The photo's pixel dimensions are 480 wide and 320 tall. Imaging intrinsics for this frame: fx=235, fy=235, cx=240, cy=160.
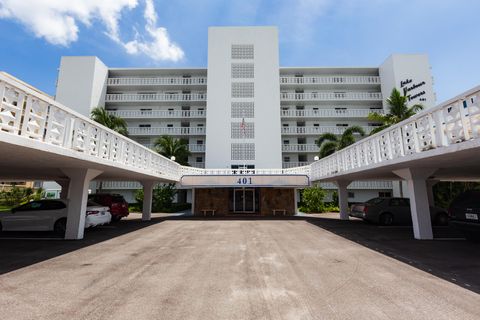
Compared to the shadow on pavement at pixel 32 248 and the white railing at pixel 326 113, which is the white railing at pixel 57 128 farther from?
the white railing at pixel 326 113

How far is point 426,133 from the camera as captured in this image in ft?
24.6

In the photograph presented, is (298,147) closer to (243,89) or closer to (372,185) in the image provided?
(372,185)

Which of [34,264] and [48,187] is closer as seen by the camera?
[34,264]

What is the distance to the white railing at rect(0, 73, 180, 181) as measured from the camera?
17.8ft

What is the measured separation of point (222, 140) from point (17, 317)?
2770 centimetres

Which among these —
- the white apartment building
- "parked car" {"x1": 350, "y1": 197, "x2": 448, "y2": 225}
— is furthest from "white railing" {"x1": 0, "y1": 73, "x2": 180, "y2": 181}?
the white apartment building

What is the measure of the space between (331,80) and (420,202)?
1273 inches

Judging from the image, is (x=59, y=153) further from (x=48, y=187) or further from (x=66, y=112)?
(x=48, y=187)

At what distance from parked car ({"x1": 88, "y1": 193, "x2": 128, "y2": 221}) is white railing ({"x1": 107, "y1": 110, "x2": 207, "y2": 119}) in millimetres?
22442

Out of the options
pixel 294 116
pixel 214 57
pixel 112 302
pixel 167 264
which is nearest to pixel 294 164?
pixel 294 116

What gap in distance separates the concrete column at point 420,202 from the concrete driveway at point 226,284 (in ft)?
5.13

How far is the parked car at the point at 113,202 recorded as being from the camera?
1519 cm

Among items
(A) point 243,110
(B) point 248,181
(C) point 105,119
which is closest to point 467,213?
(B) point 248,181

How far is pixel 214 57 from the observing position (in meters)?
32.8
